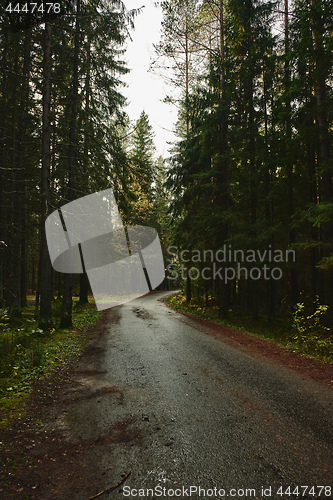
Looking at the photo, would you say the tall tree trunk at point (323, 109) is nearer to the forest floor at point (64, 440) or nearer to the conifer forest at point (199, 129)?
the conifer forest at point (199, 129)

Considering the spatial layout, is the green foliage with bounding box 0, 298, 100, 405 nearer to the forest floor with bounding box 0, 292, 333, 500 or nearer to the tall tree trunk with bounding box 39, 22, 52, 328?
the forest floor with bounding box 0, 292, 333, 500

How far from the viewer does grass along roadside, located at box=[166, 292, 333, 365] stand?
7.66m

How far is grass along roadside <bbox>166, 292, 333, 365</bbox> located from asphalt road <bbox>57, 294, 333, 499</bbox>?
7.28 ft

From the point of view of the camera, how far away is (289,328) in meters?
13.4

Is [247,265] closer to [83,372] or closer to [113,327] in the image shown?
[113,327]

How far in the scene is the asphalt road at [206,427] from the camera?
8.49 feet

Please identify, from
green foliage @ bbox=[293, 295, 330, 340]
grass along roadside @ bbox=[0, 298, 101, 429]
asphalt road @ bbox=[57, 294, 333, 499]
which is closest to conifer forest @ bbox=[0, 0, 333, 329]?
green foliage @ bbox=[293, 295, 330, 340]

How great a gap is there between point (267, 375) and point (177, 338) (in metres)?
3.95

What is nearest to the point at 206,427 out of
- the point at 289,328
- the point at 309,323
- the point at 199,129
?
the point at 309,323

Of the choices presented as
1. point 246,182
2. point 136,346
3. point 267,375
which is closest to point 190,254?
point 246,182

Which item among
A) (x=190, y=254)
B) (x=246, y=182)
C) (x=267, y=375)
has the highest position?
(x=246, y=182)

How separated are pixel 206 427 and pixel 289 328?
11.5 meters

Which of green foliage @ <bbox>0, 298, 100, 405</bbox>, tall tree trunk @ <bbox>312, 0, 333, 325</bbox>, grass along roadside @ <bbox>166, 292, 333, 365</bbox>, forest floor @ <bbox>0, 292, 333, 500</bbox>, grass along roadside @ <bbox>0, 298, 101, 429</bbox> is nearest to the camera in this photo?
forest floor @ <bbox>0, 292, 333, 500</bbox>

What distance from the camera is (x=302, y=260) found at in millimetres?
17953
